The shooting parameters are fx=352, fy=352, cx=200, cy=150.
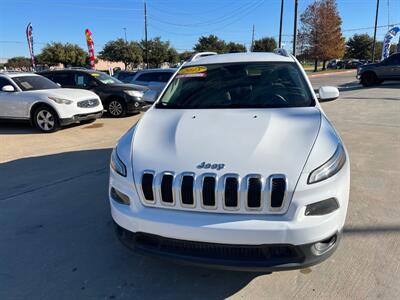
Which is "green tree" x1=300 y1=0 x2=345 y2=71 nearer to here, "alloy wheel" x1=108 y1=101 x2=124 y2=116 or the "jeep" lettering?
"alloy wheel" x1=108 y1=101 x2=124 y2=116

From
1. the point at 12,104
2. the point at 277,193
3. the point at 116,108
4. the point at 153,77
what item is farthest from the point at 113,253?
the point at 153,77

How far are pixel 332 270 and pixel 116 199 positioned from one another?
179 cm

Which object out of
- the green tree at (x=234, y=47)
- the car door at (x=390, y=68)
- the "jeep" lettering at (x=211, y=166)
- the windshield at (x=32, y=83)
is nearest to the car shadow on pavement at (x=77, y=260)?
the "jeep" lettering at (x=211, y=166)

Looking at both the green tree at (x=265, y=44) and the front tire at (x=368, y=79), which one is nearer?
the front tire at (x=368, y=79)

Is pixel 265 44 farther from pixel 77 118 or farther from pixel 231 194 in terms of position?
pixel 231 194

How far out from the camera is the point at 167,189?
7.92 ft

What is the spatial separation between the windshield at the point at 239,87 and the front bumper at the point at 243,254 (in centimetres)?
163

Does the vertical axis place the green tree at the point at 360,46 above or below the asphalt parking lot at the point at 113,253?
above

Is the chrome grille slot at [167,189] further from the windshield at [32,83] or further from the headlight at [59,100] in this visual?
the windshield at [32,83]

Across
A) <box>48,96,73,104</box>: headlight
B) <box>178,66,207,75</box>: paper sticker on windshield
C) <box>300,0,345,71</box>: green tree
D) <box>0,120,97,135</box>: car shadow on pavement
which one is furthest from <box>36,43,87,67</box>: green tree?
<box>178,66,207,75</box>: paper sticker on windshield

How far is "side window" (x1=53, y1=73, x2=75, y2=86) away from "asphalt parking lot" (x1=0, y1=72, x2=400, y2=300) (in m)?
6.10

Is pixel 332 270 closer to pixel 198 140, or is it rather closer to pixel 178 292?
pixel 178 292

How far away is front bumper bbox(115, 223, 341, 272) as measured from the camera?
7.40ft

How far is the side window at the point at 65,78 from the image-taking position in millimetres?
11453
